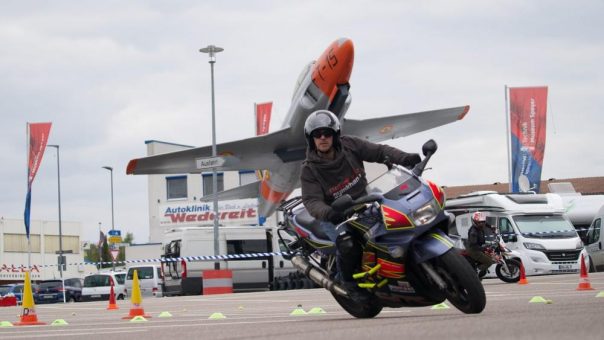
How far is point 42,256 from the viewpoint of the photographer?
310 ft

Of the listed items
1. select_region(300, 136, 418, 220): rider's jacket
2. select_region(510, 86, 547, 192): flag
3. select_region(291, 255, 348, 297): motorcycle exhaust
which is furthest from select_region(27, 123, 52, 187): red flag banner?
select_region(300, 136, 418, 220): rider's jacket

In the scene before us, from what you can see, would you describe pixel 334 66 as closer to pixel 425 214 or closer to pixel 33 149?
pixel 33 149

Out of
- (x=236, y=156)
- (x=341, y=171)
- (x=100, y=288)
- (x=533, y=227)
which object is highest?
(x=236, y=156)

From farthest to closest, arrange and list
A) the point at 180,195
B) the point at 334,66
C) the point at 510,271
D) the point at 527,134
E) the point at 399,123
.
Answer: the point at 180,195, the point at 527,134, the point at 399,123, the point at 334,66, the point at 510,271

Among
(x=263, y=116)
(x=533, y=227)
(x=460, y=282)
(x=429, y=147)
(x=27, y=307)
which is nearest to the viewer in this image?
(x=460, y=282)

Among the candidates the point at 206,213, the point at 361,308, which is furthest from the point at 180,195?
the point at 361,308

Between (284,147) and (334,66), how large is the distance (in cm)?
614

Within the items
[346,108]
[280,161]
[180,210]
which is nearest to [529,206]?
[346,108]

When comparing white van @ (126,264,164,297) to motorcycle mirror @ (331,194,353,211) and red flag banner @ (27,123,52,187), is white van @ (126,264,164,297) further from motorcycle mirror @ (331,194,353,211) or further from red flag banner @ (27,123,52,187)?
motorcycle mirror @ (331,194,353,211)

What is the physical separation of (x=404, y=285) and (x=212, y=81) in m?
34.5

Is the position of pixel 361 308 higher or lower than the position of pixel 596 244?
lower

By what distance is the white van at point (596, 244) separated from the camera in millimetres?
30178

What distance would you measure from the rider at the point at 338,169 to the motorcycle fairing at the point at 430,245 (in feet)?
2.24

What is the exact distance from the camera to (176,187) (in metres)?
71.2
